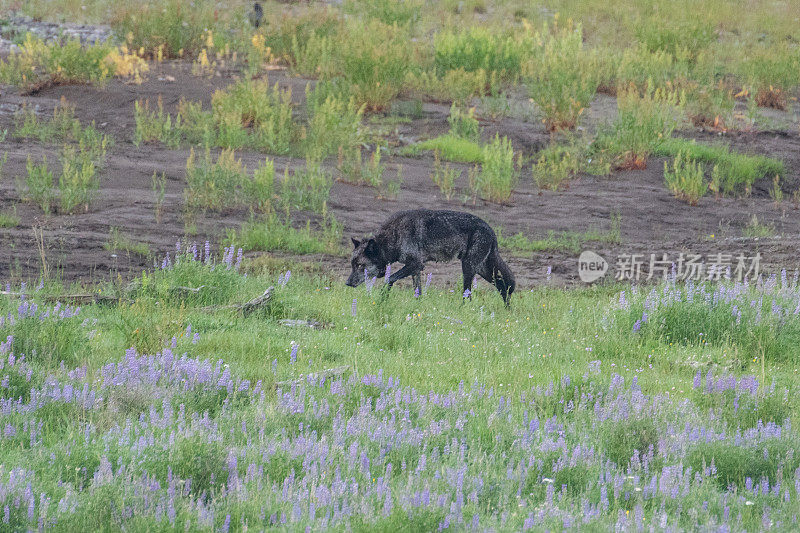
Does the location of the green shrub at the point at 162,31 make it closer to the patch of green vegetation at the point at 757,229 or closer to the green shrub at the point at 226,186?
the green shrub at the point at 226,186

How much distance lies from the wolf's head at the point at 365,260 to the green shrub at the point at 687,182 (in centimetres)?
687

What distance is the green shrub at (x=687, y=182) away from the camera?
13.9 metres

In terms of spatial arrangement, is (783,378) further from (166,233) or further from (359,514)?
(166,233)

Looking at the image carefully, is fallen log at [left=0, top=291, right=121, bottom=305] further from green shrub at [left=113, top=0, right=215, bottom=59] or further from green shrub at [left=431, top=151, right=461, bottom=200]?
green shrub at [left=113, top=0, right=215, bottom=59]

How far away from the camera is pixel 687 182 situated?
14.0 meters

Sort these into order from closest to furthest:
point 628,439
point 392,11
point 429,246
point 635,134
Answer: point 628,439 < point 429,246 < point 635,134 < point 392,11

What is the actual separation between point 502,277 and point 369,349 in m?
1.98

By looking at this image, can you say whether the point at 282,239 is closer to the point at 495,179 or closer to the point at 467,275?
the point at 467,275

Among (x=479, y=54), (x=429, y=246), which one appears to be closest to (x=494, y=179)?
(x=429, y=246)

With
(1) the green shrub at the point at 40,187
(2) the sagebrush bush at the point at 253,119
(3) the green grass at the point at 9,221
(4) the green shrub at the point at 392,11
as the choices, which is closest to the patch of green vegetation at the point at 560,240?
(2) the sagebrush bush at the point at 253,119

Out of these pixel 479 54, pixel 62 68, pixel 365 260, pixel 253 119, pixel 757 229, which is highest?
pixel 479 54

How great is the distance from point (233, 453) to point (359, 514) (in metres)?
0.86

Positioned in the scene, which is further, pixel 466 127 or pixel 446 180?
pixel 466 127

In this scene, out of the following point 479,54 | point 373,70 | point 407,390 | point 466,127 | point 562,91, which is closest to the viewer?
point 407,390
